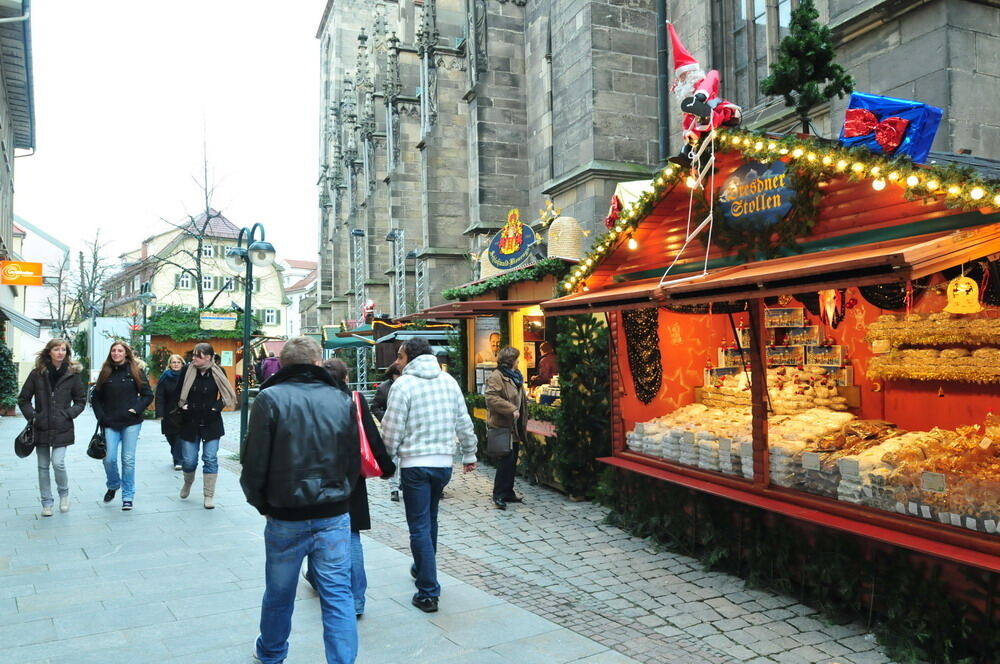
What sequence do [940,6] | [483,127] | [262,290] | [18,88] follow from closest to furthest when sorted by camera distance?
[940,6], [483,127], [18,88], [262,290]

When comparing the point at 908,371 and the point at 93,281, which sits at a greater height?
the point at 93,281

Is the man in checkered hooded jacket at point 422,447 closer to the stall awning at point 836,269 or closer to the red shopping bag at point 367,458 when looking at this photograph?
the red shopping bag at point 367,458

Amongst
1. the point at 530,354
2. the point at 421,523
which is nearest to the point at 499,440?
the point at 421,523

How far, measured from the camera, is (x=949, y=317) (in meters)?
6.00

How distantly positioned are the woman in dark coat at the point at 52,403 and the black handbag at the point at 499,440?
13.9ft

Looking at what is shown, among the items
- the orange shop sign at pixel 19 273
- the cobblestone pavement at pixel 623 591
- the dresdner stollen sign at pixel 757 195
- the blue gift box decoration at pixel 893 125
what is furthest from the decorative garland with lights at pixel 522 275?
the orange shop sign at pixel 19 273

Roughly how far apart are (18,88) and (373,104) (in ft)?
52.0

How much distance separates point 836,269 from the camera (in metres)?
4.47

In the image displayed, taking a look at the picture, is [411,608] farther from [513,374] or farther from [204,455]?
[204,455]

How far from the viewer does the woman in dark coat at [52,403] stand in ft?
25.5

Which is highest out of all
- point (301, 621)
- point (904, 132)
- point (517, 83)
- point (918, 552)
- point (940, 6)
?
point (517, 83)

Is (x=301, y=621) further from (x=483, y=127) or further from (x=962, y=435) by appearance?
(x=483, y=127)

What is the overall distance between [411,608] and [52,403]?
4.98m

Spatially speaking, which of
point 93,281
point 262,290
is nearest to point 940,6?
point 93,281
